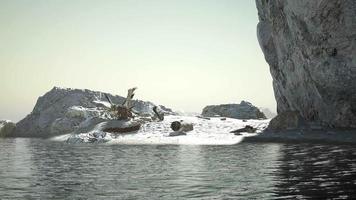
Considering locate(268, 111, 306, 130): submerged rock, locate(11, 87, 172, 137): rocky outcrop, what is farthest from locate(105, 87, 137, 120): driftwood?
locate(268, 111, 306, 130): submerged rock

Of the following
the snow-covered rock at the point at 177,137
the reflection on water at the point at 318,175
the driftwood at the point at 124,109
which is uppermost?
the driftwood at the point at 124,109

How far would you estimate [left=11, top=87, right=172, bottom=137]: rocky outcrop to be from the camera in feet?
167

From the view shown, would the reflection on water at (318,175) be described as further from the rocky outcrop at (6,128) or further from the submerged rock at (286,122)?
the rocky outcrop at (6,128)

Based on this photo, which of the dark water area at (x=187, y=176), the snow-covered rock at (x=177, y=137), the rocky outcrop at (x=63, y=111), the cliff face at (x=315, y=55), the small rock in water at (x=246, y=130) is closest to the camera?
the dark water area at (x=187, y=176)

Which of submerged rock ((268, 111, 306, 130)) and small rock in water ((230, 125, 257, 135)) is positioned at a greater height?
submerged rock ((268, 111, 306, 130))

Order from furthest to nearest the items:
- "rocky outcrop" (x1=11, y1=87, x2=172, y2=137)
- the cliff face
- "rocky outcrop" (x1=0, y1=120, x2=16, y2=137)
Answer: "rocky outcrop" (x1=0, y1=120, x2=16, y2=137), "rocky outcrop" (x1=11, y1=87, x2=172, y2=137), the cliff face

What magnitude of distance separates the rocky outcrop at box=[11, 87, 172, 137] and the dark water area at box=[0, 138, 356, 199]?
28.7 m

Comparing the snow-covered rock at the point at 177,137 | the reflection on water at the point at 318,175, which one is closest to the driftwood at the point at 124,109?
the snow-covered rock at the point at 177,137

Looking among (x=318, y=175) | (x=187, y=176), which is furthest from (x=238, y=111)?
(x=318, y=175)

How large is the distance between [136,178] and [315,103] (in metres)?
26.4

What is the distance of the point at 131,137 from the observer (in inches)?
1503

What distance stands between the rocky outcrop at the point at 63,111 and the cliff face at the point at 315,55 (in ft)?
58.5

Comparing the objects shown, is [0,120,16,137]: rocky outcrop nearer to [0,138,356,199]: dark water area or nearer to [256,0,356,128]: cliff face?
[256,0,356,128]: cliff face

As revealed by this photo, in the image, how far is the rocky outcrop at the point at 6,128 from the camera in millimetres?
53809
